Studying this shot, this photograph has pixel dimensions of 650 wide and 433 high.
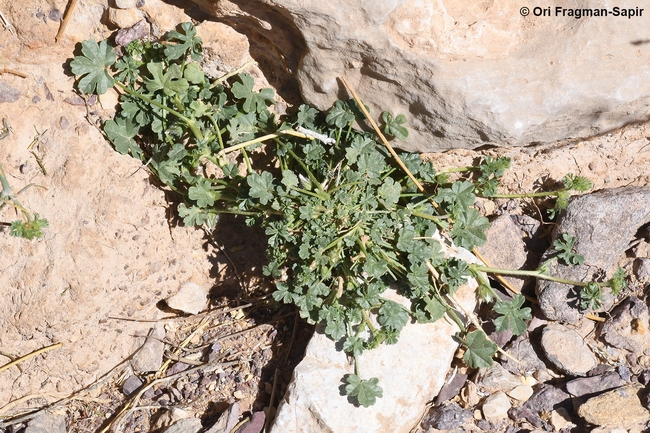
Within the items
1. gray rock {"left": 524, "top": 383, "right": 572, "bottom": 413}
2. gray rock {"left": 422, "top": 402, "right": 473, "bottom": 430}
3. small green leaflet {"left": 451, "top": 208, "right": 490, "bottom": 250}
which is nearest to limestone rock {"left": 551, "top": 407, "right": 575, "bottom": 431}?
gray rock {"left": 524, "top": 383, "right": 572, "bottom": 413}

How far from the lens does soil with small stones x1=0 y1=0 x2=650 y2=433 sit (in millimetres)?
3361

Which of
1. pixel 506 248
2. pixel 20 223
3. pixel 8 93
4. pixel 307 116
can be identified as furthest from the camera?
pixel 506 248

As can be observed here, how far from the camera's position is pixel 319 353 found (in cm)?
344

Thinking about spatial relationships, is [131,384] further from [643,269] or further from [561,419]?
[643,269]

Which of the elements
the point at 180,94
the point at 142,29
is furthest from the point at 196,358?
the point at 142,29

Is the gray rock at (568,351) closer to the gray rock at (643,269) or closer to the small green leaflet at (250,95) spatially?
the gray rock at (643,269)

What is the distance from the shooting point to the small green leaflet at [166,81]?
10.7 feet

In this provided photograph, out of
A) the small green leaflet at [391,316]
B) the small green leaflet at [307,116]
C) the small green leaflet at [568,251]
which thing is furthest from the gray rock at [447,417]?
the small green leaflet at [307,116]

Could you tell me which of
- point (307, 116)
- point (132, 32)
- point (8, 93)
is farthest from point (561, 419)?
point (8, 93)

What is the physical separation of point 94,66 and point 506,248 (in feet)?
8.11

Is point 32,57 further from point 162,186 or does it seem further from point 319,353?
point 319,353

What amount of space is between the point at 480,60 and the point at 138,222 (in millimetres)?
2021

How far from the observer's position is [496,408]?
3.41m

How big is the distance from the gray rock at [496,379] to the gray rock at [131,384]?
1.94 metres
